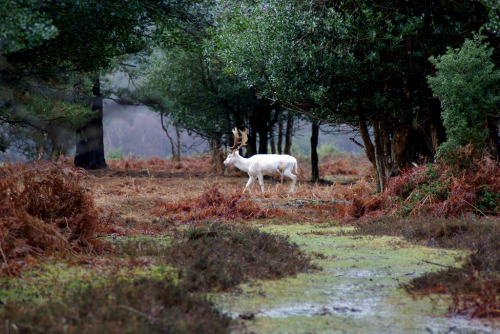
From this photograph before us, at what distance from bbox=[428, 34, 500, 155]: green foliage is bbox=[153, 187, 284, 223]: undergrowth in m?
3.85

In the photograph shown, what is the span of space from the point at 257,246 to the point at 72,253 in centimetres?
→ 214

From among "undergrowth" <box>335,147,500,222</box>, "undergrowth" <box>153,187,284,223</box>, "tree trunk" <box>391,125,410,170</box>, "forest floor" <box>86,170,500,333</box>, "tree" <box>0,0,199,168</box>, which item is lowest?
"forest floor" <box>86,170,500,333</box>

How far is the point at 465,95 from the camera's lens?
9430 millimetres

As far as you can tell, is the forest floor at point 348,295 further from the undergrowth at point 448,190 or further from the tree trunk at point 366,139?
the tree trunk at point 366,139

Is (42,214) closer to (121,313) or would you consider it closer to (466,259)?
(121,313)

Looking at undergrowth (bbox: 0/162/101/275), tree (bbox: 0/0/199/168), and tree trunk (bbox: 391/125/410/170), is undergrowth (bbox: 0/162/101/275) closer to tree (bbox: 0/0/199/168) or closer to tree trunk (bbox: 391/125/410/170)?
tree (bbox: 0/0/199/168)

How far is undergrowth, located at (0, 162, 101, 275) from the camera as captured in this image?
17.1 feet

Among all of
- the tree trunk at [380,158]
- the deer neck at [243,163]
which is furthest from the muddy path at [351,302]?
the deer neck at [243,163]

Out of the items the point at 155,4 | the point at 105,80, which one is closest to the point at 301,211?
the point at 155,4

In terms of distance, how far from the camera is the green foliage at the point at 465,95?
9.40 meters

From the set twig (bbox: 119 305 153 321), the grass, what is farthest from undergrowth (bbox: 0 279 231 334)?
the grass

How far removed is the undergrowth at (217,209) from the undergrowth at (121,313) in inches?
241

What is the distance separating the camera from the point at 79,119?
57.9 ft

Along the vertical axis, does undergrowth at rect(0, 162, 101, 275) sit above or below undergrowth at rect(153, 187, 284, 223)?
above
